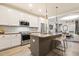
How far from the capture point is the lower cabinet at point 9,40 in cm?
384

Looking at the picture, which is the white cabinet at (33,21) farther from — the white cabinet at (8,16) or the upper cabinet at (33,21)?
the white cabinet at (8,16)

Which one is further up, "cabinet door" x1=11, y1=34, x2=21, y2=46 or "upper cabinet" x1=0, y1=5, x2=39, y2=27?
"upper cabinet" x1=0, y1=5, x2=39, y2=27

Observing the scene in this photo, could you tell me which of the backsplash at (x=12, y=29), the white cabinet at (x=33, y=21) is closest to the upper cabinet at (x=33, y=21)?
the white cabinet at (x=33, y=21)

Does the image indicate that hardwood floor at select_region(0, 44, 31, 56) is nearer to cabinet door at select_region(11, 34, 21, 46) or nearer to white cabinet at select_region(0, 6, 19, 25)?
cabinet door at select_region(11, 34, 21, 46)

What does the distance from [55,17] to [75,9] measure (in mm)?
1167

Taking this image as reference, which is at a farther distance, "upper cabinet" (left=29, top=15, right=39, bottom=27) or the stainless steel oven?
"upper cabinet" (left=29, top=15, right=39, bottom=27)

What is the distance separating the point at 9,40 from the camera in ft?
13.8

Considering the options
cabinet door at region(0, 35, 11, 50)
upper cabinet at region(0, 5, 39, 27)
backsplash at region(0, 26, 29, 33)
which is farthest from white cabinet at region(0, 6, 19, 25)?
cabinet door at region(0, 35, 11, 50)

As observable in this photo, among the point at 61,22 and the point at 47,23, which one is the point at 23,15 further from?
the point at 61,22

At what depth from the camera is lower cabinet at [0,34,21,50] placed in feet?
12.6

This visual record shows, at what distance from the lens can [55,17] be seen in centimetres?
481

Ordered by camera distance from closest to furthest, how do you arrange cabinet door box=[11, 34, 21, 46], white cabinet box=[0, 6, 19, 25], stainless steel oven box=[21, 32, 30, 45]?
white cabinet box=[0, 6, 19, 25]
cabinet door box=[11, 34, 21, 46]
stainless steel oven box=[21, 32, 30, 45]

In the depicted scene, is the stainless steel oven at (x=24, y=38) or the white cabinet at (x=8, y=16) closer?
the white cabinet at (x=8, y=16)

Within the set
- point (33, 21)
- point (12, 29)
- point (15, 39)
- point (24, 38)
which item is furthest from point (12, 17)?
point (33, 21)
